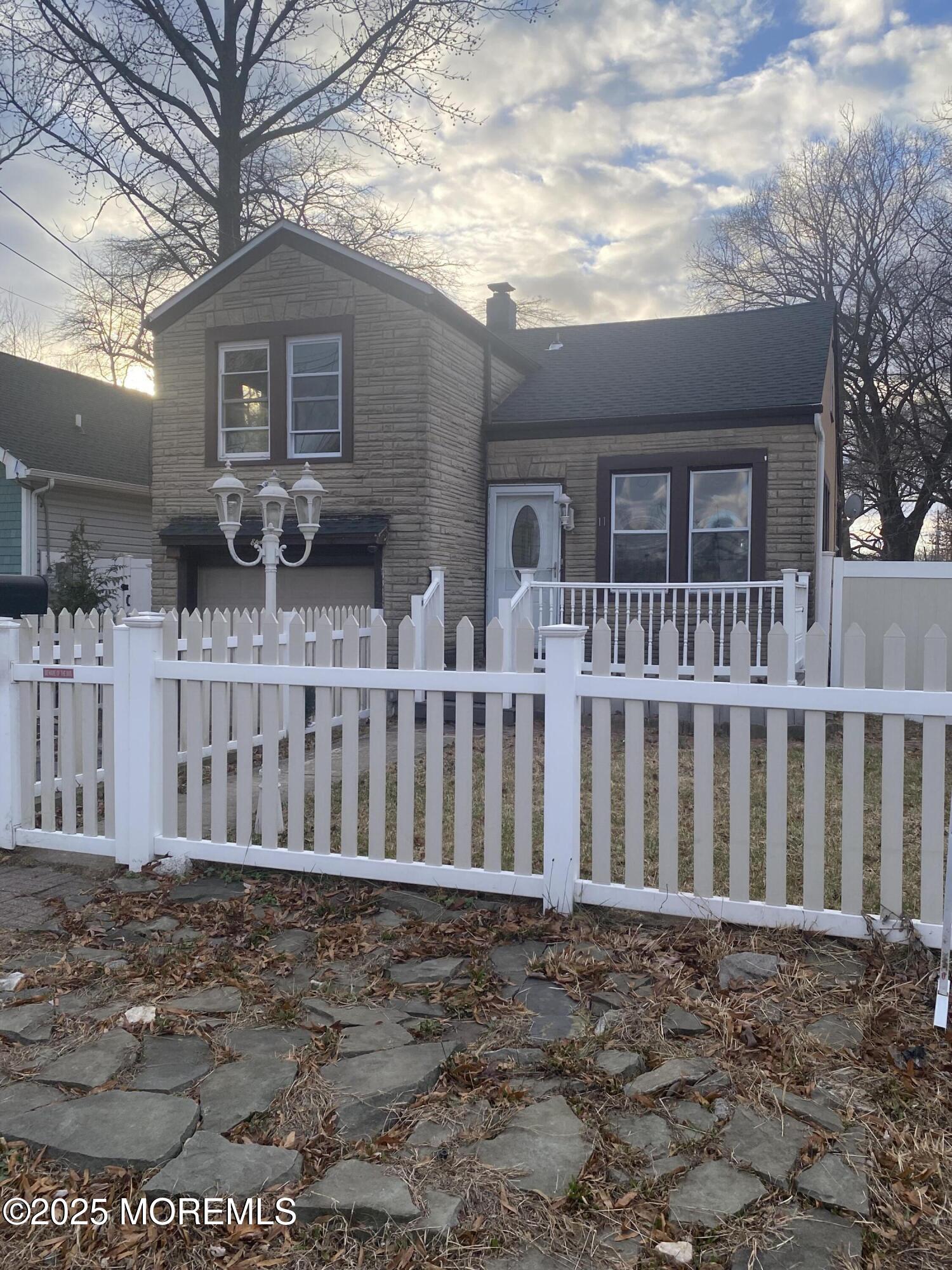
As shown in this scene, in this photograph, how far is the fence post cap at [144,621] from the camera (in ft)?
14.6

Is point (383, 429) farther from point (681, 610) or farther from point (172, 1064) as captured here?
point (172, 1064)

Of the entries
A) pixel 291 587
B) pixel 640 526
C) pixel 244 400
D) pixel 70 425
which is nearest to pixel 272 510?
pixel 291 587

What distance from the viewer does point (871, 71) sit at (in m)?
12.6

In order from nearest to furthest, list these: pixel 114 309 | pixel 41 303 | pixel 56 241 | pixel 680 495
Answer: pixel 680 495 → pixel 56 241 → pixel 41 303 → pixel 114 309

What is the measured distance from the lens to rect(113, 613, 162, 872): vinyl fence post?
445 centimetres

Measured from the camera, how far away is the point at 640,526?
38.2 ft

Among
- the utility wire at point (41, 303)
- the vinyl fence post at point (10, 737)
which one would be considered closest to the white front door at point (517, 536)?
the vinyl fence post at point (10, 737)

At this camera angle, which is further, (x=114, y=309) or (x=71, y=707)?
(x=114, y=309)

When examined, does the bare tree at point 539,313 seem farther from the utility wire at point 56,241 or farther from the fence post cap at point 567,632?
the fence post cap at point 567,632

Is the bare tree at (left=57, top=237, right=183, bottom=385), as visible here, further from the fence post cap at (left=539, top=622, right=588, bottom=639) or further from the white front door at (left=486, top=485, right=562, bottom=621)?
the fence post cap at (left=539, top=622, right=588, bottom=639)

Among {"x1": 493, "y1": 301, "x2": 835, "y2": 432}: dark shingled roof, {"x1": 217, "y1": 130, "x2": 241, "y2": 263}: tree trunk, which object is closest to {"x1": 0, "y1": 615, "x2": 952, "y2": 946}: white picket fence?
{"x1": 493, "y1": 301, "x2": 835, "y2": 432}: dark shingled roof

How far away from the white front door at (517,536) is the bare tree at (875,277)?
1234 centimetres

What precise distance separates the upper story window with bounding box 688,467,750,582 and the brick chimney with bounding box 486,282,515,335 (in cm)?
678

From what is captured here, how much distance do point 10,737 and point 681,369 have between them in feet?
34.6
